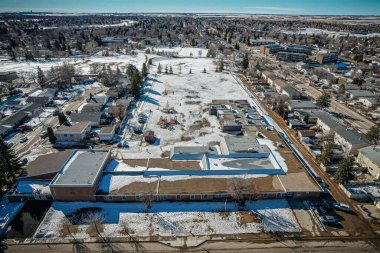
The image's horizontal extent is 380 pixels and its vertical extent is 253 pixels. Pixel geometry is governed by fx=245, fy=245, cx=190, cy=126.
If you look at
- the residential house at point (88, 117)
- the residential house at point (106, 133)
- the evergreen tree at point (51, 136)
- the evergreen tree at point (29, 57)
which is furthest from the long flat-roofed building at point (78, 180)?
the evergreen tree at point (29, 57)

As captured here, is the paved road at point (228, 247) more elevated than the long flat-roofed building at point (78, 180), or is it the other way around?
the long flat-roofed building at point (78, 180)

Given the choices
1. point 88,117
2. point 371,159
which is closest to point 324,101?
point 371,159

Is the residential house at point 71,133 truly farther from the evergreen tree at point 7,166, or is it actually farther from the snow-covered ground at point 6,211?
the snow-covered ground at point 6,211

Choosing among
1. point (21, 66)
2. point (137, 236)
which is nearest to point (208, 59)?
point (21, 66)

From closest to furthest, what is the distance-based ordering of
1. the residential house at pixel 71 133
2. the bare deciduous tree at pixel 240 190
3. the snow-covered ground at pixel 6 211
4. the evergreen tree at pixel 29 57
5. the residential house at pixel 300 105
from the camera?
the snow-covered ground at pixel 6 211, the bare deciduous tree at pixel 240 190, the residential house at pixel 71 133, the residential house at pixel 300 105, the evergreen tree at pixel 29 57

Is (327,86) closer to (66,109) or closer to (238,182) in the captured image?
(238,182)

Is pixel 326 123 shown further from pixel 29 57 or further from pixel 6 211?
pixel 29 57
